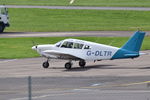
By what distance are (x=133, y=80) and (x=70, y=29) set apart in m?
35.5

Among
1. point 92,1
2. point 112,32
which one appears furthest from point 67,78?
point 92,1

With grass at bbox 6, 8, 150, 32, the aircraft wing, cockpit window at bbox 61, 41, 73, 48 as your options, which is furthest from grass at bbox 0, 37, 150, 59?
grass at bbox 6, 8, 150, 32

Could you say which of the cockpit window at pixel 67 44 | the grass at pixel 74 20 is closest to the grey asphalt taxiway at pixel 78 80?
the cockpit window at pixel 67 44

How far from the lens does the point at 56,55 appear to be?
36312 mm

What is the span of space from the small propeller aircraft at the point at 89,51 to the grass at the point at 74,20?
27.8 m

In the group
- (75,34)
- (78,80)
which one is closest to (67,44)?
(78,80)

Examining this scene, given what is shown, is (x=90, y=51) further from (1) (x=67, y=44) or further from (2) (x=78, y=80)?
(2) (x=78, y=80)

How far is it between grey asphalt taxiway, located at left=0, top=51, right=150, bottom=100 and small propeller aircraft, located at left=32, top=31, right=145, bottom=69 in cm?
71

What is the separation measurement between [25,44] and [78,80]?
2098 cm

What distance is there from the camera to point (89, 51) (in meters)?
35.8

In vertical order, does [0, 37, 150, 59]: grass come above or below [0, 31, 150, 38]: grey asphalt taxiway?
below

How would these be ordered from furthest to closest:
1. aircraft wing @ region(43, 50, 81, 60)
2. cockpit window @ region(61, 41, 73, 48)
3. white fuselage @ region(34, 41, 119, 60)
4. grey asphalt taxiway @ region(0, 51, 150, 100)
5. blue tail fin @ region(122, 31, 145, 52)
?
cockpit window @ region(61, 41, 73, 48) < aircraft wing @ region(43, 50, 81, 60) < white fuselage @ region(34, 41, 119, 60) < blue tail fin @ region(122, 31, 145, 52) < grey asphalt taxiway @ region(0, 51, 150, 100)

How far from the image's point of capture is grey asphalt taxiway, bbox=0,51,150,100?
24.9 meters

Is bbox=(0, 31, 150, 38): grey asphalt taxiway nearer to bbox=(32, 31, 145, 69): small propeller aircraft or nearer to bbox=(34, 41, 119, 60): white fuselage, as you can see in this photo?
bbox=(32, 31, 145, 69): small propeller aircraft
